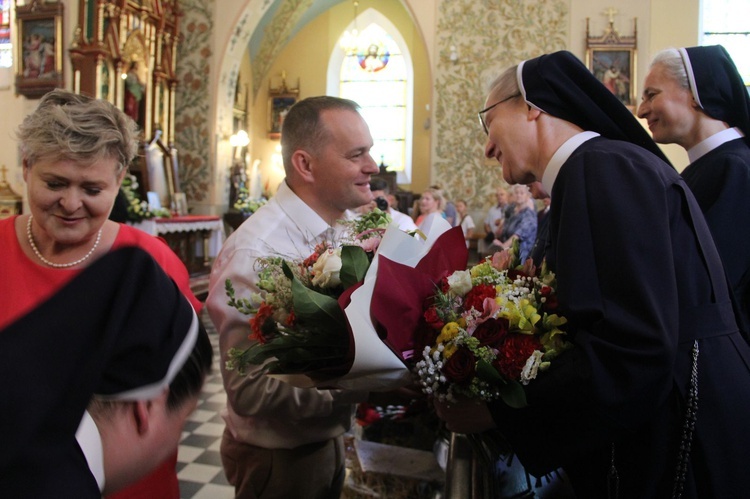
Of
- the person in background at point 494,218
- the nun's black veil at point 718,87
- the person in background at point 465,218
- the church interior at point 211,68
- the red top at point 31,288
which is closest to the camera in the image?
the red top at point 31,288

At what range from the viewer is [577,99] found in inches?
56.1

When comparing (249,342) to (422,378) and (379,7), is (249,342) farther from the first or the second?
(379,7)

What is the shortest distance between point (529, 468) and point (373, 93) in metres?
18.1

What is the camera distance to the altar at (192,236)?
32.3ft

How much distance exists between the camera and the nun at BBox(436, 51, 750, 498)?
3.87ft

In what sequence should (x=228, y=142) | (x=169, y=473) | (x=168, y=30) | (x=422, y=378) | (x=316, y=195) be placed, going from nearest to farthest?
(x=422, y=378) < (x=169, y=473) < (x=316, y=195) < (x=168, y=30) < (x=228, y=142)

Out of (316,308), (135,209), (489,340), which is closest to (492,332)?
(489,340)

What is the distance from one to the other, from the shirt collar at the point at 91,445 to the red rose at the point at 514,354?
77cm

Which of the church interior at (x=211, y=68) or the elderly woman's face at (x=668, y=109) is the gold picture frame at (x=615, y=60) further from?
the elderly woman's face at (x=668, y=109)

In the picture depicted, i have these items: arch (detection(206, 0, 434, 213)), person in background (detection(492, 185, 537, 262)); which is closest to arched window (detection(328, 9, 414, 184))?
arch (detection(206, 0, 434, 213))

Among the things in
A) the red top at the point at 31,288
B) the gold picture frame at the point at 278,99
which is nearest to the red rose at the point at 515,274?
the red top at the point at 31,288

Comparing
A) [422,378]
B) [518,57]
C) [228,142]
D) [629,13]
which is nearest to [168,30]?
[228,142]

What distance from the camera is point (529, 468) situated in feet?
4.32

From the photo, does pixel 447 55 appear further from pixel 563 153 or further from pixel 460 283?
pixel 460 283
